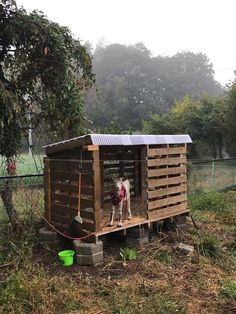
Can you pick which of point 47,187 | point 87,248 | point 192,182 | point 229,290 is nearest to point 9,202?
point 47,187

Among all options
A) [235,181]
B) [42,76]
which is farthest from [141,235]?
[235,181]

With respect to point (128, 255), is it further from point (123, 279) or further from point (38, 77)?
point (38, 77)

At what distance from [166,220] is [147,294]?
2838 millimetres

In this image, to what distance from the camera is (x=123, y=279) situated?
5.05 meters

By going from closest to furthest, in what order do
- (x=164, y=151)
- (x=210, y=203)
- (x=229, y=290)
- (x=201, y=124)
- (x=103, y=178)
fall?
1. (x=229, y=290)
2. (x=164, y=151)
3. (x=103, y=178)
4. (x=210, y=203)
5. (x=201, y=124)

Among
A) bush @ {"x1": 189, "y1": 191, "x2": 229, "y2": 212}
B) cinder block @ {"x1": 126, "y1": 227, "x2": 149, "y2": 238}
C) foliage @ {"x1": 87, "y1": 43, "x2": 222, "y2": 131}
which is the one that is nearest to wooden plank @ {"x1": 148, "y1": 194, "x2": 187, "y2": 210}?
cinder block @ {"x1": 126, "y1": 227, "x2": 149, "y2": 238}

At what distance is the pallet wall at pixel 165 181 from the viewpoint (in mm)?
6523

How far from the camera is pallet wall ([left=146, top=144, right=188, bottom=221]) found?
6.52 metres

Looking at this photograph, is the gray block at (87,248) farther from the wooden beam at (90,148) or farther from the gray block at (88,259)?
the wooden beam at (90,148)

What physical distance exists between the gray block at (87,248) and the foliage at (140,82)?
1543 inches

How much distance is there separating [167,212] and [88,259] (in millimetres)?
2120

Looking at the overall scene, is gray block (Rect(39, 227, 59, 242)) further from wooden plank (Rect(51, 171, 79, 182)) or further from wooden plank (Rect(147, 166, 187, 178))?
wooden plank (Rect(147, 166, 187, 178))

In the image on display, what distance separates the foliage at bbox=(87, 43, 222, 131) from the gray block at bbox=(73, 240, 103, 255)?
39.2 m

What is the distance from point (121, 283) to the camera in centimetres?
491
